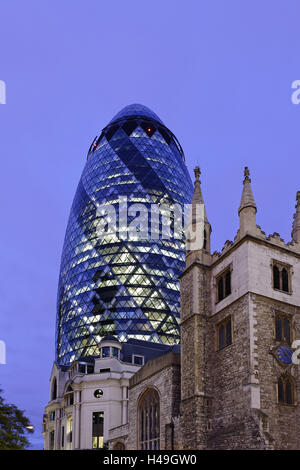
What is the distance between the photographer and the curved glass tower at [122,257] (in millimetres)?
80438

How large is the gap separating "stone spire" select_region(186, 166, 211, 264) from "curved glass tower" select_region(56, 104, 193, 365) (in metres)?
43.1

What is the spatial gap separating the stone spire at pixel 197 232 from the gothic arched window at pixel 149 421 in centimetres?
958

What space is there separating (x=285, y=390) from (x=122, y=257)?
5352 cm

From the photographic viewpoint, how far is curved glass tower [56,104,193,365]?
80.4m

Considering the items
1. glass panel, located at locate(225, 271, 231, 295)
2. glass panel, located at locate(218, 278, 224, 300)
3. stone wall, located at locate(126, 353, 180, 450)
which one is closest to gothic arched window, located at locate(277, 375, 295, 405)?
glass panel, located at locate(225, 271, 231, 295)

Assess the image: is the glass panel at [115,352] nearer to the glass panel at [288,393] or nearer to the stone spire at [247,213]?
the stone spire at [247,213]

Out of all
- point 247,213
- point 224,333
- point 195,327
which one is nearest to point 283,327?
point 224,333

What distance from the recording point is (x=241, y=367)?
98.9ft

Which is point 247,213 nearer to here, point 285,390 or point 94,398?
point 285,390

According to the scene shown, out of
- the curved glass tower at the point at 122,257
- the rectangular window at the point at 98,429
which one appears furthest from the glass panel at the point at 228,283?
the curved glass tower at the point at 122,257

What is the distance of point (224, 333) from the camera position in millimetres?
32750

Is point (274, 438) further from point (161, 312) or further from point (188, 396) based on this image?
point (161, 312)

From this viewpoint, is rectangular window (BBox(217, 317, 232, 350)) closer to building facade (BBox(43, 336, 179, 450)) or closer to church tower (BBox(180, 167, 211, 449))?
church tower (BBox(180, 167, 211, 449))
